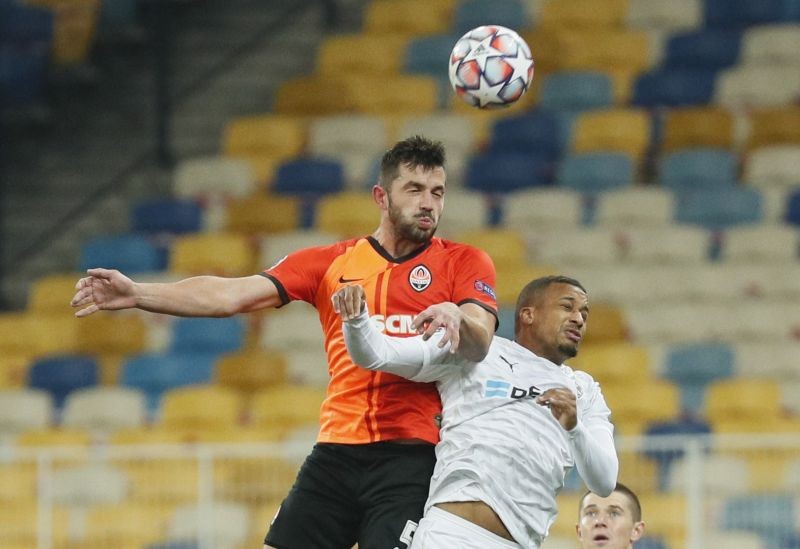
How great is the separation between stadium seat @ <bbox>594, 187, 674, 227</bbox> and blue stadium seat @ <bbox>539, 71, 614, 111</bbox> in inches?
54.4

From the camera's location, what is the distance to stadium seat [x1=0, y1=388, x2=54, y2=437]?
13172 mm

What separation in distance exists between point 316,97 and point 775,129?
403 cm

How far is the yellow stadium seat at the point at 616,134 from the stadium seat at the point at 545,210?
2.12 feet

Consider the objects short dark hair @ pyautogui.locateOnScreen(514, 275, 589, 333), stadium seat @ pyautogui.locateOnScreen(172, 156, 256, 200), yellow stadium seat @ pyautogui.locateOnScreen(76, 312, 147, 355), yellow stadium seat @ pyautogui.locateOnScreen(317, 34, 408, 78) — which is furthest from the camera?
yellow stadium seat @ pyautogui.locateOnScreen(317, 34, 408, 78)

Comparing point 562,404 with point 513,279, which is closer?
point 562,404

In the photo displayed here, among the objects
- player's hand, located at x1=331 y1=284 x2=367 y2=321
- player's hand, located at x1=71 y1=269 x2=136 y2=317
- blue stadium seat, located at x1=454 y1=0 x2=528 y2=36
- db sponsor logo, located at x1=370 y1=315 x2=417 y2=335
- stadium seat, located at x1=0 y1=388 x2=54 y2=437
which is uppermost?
blue stadium seat, located at x1=454 y1=0 x2=528 y2=36

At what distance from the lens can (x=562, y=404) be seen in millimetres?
5941

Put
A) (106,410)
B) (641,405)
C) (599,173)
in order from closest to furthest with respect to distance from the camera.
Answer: (641,405), (106,410), (599,173)

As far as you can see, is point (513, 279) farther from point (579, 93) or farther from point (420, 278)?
point (420, 278)

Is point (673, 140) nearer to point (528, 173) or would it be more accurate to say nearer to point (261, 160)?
point (528, 173)

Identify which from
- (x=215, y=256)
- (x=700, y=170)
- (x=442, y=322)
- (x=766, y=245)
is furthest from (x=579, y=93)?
(x=442, y=322)

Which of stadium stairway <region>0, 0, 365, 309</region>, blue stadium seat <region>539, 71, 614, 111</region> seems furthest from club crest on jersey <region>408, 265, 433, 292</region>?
stadium stairway <region>0, 0, 365, 309</region>

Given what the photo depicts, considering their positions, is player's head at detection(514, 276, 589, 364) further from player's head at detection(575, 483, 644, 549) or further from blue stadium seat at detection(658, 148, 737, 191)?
blue stadium seat at detection(658, 148, 737, 191)

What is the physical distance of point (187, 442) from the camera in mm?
12180
